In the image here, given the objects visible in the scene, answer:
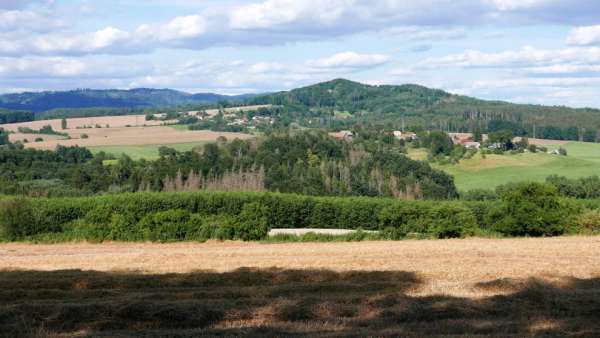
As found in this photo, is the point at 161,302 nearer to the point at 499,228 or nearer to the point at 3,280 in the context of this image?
the point at 3,280

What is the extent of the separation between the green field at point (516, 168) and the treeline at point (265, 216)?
174 ft

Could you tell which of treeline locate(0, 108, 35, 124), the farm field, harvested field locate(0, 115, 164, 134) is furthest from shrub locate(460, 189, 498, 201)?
treeline locate(0, 108, 35, 124)

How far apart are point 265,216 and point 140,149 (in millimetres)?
81593

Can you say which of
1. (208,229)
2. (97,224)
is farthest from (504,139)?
(208,229)

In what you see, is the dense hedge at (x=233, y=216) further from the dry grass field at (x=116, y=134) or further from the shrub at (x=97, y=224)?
the dry grass field at (x=116, y=134)

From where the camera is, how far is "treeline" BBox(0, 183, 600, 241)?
47281 millimetres

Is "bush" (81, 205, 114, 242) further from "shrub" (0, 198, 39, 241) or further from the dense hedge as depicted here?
"shrub" (0, 198, 39, 241)

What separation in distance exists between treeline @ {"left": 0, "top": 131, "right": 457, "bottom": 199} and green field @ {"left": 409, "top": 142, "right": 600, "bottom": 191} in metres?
9.77

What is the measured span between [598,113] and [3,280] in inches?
7538

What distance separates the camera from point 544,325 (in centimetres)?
1334

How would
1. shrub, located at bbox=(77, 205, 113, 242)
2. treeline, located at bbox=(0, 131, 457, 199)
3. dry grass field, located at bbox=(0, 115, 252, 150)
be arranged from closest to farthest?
shrub, located at bbox=(77, 205, 113, 242)
treeline, located at bbox=(0, 131, 457, 199)
dry grass field, located at bbox=(0, 115, 252, 150)

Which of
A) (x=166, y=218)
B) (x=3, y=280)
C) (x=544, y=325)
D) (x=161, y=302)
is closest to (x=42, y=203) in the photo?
(x=166, y=218)

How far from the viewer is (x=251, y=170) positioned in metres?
110

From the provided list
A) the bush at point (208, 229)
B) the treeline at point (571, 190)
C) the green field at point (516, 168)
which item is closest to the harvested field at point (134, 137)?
the green field at point (516, 168)
